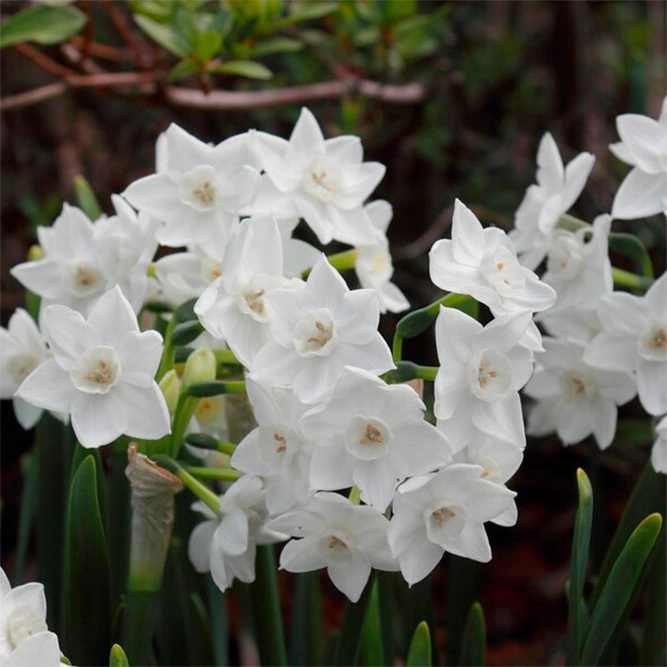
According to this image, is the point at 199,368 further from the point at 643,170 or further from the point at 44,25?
the point at 44,25

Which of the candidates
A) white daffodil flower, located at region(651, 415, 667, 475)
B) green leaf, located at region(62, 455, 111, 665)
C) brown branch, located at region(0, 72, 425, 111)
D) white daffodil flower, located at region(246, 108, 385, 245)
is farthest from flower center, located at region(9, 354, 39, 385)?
white daffodil flower, located at region(651, 415, 667, 475)

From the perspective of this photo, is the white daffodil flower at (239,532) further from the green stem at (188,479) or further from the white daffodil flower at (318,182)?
the white daffodil flower at (318,182)

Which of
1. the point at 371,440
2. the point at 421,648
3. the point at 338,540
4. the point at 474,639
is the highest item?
the point at 371,440

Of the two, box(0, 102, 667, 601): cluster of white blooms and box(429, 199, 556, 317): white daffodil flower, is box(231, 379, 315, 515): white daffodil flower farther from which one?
box(429, 199, 556, 317): white daffodil flower

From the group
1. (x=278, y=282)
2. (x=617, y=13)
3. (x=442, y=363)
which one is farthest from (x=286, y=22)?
(x=617, y=13)

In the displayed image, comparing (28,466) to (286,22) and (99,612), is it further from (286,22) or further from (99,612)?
(286,22)

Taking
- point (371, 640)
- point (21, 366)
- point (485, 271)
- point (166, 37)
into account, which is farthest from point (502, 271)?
point (166, 37)

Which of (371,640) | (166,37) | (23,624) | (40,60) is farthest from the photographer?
(40,60)
